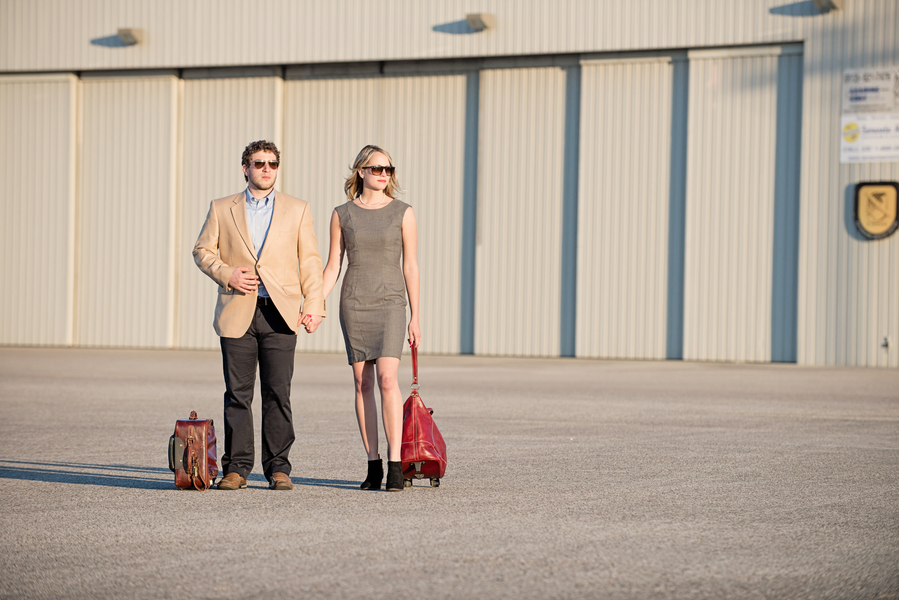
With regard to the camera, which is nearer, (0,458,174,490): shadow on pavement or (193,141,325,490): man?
(193,141,325,490): man

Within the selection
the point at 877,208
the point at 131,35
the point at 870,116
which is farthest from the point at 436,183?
the point at 877,208

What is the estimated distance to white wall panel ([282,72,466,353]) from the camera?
22.6 m

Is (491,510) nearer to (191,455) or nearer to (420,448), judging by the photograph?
(420,448)

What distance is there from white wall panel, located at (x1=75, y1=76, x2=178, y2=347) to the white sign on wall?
13.1m

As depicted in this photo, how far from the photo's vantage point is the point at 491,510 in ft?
18.6

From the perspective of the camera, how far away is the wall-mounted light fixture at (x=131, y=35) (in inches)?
915

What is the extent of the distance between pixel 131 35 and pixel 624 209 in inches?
413

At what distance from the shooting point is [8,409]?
11.0 meters

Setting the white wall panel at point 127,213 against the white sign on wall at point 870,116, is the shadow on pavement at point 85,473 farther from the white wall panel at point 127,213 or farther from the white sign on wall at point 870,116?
the white wall panel at point 127,213

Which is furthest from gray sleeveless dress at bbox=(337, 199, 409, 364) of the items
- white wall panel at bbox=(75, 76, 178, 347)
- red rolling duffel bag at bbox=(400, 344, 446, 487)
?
white wall panel at bbox=(75, 76, 178, 347)

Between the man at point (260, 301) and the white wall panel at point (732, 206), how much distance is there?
49.6 ft

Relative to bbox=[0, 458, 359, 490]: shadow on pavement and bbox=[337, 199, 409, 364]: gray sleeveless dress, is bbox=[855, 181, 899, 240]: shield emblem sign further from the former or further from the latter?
bbox=[0, 458, 359, 490]: shadow on pavement

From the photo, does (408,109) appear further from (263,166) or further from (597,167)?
(263,166)

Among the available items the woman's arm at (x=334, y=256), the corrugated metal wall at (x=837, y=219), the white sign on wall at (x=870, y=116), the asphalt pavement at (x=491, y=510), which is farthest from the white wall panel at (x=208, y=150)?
the woman's arm at (x=334, y=256)
